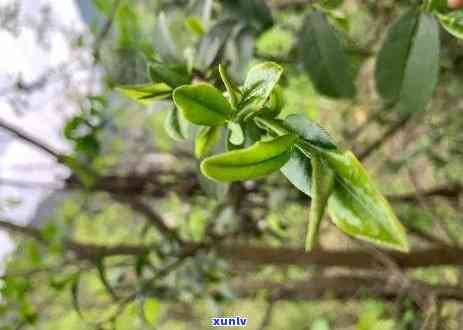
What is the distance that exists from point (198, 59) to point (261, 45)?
1152mm

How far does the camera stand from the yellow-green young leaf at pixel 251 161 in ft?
0.75

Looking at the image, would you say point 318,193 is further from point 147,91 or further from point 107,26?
point 107,26

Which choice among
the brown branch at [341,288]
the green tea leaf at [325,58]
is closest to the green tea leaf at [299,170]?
the green tea leaf at [325,58]

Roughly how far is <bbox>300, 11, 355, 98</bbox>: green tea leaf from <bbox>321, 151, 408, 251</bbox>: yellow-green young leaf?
32 cm

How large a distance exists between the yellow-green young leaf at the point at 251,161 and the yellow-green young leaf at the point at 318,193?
14mm

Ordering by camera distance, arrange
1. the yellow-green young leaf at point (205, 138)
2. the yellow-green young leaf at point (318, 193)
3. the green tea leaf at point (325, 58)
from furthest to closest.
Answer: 1. the green tea leaf at point (325, 58)
2. the yellow-green young leaf at point (205, 138)
3. the yellow-green young leaf at point (318, 193)

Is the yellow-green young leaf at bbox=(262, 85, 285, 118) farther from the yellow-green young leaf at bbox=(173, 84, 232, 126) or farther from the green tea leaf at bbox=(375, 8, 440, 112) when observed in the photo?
the green tea leaf at bbox=(375, 8, 440, 112)

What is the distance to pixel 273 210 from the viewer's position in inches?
39.0

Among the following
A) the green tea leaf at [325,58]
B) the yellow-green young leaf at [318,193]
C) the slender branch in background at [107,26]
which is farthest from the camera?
the slender branch in background at [107,26]

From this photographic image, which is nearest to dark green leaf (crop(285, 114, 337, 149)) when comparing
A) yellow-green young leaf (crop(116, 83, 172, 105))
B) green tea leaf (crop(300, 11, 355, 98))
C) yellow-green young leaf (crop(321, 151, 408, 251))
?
yellow-green young leaf (crop(321, 151, 408, 251))

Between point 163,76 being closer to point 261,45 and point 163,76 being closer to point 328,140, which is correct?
point 328,140

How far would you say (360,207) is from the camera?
23 cm

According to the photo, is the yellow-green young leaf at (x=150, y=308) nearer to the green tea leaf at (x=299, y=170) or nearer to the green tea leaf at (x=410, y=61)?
the green tea leaf at (x=410, y=61)

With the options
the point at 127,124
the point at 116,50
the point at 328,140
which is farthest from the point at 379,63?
the point at 127,124
